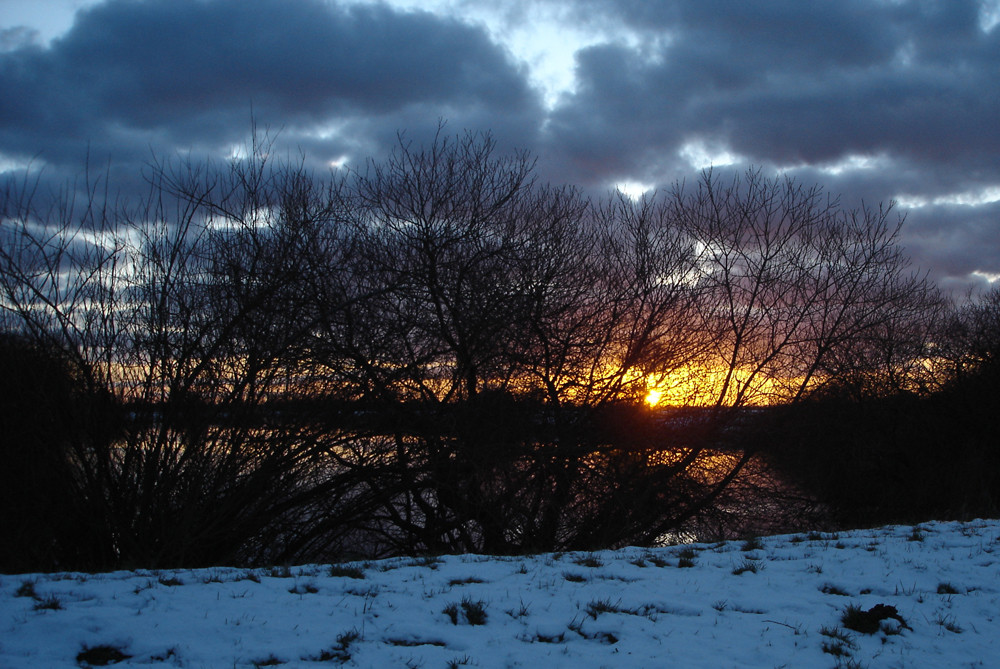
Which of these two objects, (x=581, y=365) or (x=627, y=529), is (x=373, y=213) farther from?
(x=627, y=529)

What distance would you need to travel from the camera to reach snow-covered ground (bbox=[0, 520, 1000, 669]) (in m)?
3.36

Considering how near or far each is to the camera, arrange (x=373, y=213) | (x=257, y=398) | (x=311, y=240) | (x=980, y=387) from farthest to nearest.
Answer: (x=980, y=387) < (x=373, y=213) < (x=311, y=240) < (x=257, y=398)

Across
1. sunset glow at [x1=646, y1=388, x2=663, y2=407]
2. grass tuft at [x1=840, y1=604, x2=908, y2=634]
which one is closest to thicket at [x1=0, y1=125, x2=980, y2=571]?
sunset glow at [x1=646, y1=388, x2=663, y2=407]

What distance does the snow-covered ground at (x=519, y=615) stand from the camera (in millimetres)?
3355

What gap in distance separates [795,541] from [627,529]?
5572 millimetres

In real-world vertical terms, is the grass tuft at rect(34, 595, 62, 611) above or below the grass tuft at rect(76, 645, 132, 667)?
above

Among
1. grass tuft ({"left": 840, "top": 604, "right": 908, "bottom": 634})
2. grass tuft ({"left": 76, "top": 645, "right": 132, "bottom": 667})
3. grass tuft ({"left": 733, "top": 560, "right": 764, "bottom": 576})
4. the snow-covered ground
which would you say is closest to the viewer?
grass tuft ({"left": 76, "top": 645, "right": 132, "bottom": 667})

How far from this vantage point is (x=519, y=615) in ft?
13.2

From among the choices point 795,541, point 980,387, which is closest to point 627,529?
point 795,541

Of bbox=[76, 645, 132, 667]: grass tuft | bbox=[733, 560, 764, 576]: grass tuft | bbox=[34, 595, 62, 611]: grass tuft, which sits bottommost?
bbox=[733, 560, 764, 576]: grass tuft

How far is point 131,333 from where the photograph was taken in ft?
24.8

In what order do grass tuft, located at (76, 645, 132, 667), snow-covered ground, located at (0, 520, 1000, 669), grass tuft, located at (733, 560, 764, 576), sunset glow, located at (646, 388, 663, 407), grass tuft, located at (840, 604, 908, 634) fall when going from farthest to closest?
1. sunset glow, located at (646, 388, 663, 407)
2. grass tuft, located at (733, 560, 764, 576)
3. grass tuft, located at (840, 604, 908, 634)
4. snow-covered ground, located at (0, 520, 1000, 669)
5. grass tuft, located at (76, 645, 132, 667)

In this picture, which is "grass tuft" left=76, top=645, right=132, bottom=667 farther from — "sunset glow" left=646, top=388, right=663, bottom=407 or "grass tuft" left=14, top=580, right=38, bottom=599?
"sunset glow" left=646, top=388, right=663, bottom=407

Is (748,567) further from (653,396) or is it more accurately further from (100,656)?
(653,396)
